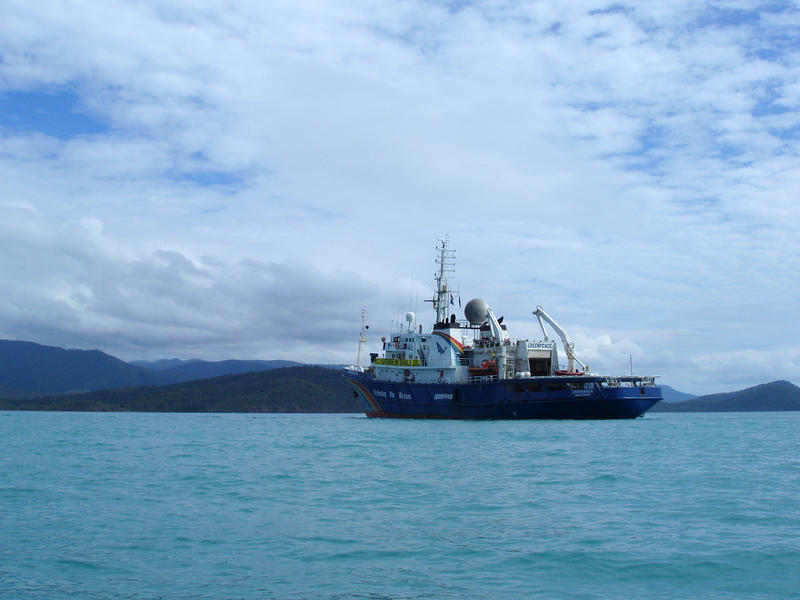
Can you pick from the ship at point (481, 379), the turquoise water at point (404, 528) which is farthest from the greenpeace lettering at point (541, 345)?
the turquoise water at point (404, 528)

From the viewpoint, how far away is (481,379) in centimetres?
6825

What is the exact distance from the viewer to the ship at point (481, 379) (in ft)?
208

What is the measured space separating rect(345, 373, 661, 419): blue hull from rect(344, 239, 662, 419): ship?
0.28 ft

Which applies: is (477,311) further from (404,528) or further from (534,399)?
(404,528)

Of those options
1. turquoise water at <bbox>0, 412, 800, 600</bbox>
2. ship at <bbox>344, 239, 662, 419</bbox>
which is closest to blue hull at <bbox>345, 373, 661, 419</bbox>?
ship at <bbox>344, 239, 662, 419</bbox>

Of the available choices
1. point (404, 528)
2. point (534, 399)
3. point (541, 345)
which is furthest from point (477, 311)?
point (404, 528)

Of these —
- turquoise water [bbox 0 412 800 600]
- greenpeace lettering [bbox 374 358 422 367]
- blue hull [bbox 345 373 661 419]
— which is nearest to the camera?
turquoise water [bbox 0 412 800 600]

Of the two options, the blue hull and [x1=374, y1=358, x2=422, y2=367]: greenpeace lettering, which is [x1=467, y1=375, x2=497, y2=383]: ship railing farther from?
[x1=374, y1=358, x2=422, y2=367]: greenpeace lettering

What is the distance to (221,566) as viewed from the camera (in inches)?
548

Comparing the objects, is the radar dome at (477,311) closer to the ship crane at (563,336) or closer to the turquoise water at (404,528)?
the ship crane at (563,336)

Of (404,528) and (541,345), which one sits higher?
→ (541,345)

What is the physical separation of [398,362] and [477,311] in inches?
388

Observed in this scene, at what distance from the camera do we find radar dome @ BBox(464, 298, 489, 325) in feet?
252

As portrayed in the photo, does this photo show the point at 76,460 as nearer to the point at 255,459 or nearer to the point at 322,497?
the point at 255,459
